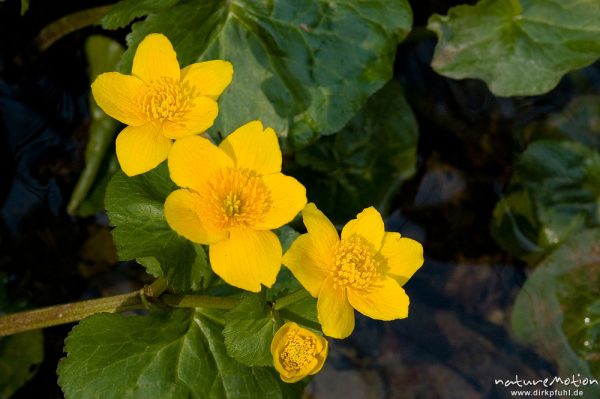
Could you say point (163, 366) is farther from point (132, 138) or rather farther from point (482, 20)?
point (482, 20)

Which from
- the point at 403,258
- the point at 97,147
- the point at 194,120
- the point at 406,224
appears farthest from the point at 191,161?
the point at 406,224

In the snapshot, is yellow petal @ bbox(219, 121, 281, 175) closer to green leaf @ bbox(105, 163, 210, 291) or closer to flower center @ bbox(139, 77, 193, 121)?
flower center @ bbox(139, 77, 193, 121)

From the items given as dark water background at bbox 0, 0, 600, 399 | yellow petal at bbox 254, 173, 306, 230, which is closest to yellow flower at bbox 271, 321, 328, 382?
yellow petal at bbox 254, 173, 306, 230

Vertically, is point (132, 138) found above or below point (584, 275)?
above

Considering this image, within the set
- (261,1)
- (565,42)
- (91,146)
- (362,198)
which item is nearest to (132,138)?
(261,1)

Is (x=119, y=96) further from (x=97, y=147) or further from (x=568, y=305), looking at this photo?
(x=568, y=305)

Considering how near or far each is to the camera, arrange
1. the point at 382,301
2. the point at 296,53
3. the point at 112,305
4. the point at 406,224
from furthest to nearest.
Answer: the point at 406,224 < the point at 296,53 < the point at 112,305 < the point at 382,301
